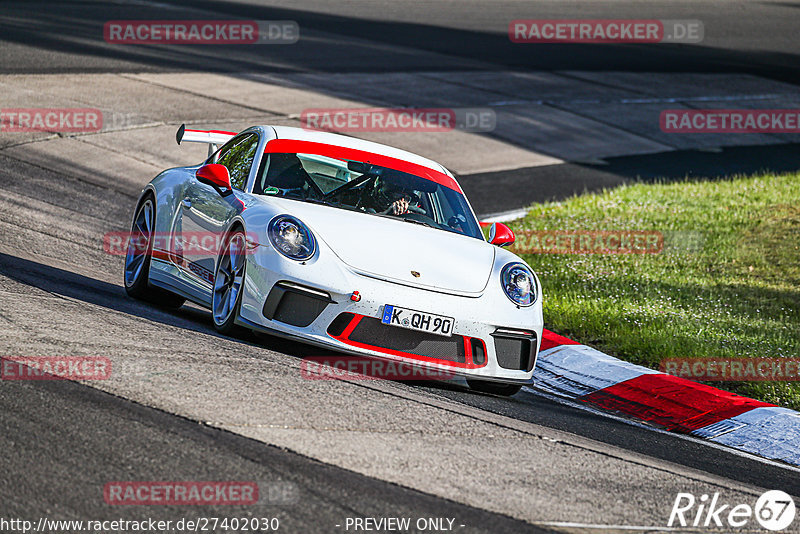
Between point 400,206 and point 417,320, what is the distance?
1.37m

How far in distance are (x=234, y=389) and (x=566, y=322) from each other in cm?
443

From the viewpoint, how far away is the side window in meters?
7.66

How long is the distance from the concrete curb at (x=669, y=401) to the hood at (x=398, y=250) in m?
1.31

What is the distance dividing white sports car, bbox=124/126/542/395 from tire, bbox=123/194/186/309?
17 millimetres

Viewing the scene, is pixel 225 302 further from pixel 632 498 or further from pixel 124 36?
pixel 124 36

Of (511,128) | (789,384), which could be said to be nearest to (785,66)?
(511,128)

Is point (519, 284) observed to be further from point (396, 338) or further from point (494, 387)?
point (396, 338)

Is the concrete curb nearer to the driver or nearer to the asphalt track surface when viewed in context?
the asphalt track surface

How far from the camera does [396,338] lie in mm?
6402

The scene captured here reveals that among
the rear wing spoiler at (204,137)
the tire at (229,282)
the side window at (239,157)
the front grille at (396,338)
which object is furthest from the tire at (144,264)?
the front grille at (396,338)

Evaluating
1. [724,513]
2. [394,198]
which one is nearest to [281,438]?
[724,513]

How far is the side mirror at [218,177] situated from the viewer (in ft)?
24.1

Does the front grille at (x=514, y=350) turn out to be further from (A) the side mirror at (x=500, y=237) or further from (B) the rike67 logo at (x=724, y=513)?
(B) the rike67 logo at (x=724, y=513)

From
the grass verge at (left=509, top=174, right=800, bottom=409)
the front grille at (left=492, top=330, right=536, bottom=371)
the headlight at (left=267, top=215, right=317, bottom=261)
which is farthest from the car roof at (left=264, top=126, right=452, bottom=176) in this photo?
the grass verge at (left=509, top=174, right=800, bottom=409)
